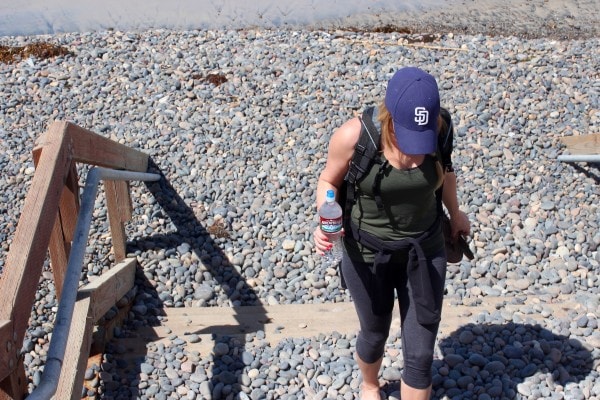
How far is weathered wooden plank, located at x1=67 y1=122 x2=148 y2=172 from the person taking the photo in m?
4.11

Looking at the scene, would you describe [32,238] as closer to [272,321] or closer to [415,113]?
[415,113]

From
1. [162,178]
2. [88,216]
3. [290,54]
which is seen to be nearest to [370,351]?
[88,216]

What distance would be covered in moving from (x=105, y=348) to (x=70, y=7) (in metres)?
11.3

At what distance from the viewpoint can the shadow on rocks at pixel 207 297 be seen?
A: 4.49 m

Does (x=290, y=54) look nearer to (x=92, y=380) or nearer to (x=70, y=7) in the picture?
(x=92, y=380)

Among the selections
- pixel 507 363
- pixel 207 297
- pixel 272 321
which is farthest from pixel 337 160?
pixel 207 297

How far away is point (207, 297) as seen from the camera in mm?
5918

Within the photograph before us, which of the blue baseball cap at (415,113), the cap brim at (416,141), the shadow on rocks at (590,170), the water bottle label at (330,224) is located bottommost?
the shadow on rocks at (590,170)

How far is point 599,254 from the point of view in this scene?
6.05 meters

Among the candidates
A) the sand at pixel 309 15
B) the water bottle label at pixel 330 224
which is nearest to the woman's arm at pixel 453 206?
the water bottle label at pixel 330 224

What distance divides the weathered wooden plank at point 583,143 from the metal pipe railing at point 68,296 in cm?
435

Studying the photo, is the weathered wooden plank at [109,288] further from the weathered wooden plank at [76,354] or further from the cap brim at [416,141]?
the cap brim at [416,141]

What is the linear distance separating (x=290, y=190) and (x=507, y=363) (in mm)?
3042

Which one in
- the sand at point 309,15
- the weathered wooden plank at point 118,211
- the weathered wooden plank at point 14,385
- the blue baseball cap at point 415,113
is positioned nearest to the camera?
the weathered wooden plank at point 14,385
